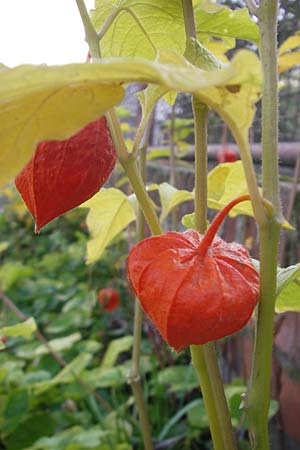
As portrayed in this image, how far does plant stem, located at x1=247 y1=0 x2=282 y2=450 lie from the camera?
24cm

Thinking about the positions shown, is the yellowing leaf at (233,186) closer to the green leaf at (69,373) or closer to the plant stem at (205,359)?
the plant stem at (205,359)

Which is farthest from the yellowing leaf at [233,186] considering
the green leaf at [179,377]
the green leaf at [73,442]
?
the green leaf at [179,377]

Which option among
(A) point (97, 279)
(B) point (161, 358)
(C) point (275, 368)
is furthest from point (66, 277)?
(C) point (275, 368)

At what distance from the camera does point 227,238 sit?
1279 millimetres

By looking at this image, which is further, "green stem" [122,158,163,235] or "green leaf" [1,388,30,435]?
"green leaf" [1,388,30,435]

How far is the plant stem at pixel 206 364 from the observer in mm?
285

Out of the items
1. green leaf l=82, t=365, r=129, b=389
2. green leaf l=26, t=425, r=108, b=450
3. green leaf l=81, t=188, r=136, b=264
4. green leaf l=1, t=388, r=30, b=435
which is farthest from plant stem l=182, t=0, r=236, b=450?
green leaf l=82, t=365, r=129, b=389

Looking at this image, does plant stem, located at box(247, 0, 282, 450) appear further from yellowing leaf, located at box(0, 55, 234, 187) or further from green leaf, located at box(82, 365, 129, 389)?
green leaf, located at box(82, 365, 129, 389)

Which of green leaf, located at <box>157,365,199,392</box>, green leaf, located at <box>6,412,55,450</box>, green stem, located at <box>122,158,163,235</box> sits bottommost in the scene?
green leaf, located at <box>157,365,199,392</box>

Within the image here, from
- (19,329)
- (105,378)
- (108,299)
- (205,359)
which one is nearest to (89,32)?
(205,359)

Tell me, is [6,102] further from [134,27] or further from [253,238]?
[253,238]

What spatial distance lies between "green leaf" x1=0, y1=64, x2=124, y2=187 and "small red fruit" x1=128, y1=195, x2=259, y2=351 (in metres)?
0.08

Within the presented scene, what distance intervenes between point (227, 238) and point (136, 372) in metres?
0.71

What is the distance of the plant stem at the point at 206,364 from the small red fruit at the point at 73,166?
0.05 metres
